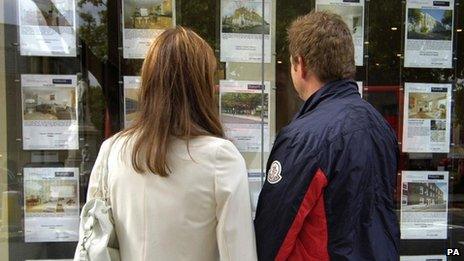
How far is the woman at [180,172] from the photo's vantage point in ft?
5.47

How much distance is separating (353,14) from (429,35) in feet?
2.24

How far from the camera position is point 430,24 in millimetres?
4059

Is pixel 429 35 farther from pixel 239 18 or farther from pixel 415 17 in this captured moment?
pixel 239 18

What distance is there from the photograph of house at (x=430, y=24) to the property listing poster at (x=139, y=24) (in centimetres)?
207

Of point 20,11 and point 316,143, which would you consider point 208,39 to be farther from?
point 316,143

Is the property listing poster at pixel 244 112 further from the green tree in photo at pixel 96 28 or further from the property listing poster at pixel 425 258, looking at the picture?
the property listing poster at pixel 425 258

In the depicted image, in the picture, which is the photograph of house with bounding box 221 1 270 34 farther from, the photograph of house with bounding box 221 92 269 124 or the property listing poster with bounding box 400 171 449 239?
the property listing poster with bounding box 400 171 449 239

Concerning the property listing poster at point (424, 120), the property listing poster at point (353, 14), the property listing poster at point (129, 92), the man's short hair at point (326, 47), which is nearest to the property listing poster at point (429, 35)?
the property listing poster at point (424, 120)

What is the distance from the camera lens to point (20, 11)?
355 centimetres

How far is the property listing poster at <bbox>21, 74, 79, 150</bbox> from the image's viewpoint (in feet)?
11.8

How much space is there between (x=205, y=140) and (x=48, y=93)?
2.32 metres

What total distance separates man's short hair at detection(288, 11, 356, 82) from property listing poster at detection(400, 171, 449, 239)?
8.52 ft

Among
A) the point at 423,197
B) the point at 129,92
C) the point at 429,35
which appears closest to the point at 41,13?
the point at 129,92

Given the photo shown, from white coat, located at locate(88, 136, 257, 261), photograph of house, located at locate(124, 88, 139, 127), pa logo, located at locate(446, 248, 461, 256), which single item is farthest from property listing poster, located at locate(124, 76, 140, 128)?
pa logo, located at locate(446, 248, 461, 256)
